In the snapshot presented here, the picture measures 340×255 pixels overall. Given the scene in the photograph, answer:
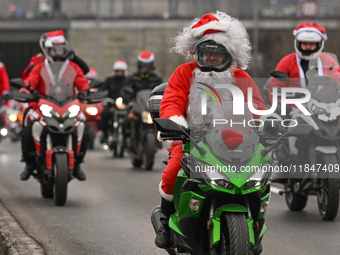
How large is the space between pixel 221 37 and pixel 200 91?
0.43m

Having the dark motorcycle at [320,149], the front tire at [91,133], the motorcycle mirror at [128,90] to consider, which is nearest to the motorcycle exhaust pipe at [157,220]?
the dark motorcycle at [320,149]

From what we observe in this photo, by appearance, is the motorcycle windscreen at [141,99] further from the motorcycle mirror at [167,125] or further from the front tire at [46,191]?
the motorcycle mirror at [167,125]

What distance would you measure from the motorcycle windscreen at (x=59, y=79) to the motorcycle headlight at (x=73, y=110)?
17 cm

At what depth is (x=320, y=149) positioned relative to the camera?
342 inches

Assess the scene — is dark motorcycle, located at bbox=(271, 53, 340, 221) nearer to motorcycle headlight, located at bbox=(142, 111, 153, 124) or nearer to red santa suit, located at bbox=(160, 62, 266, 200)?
red santa suit, located at bbox=(160, 62, 266, 200)

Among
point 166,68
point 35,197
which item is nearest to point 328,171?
point 35,197

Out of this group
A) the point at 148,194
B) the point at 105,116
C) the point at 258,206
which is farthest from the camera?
the point at 105,116

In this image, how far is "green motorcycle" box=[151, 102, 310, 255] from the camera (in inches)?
202

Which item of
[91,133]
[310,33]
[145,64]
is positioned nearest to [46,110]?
[310,33]

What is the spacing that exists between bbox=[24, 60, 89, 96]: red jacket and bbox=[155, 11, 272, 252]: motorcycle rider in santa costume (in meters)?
4.59

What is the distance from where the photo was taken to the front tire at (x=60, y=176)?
378 inches

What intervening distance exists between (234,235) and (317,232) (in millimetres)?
3385

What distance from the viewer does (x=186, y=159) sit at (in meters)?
5.46

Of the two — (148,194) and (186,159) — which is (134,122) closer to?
(148,194)
